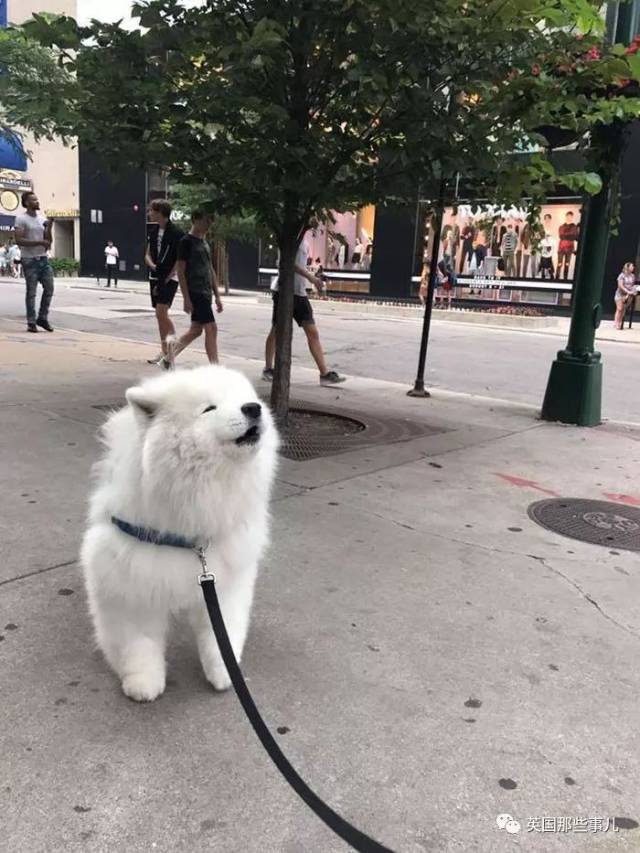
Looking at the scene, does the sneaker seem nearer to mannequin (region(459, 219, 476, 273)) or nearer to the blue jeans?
the blue jeans

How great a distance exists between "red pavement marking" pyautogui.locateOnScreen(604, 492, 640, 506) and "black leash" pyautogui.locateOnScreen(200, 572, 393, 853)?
3.53 m

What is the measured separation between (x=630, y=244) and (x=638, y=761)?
23.6m

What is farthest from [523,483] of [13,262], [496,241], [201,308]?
[13,262]

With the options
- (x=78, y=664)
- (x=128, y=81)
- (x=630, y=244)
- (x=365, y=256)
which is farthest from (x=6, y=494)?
(x=365, y=256)

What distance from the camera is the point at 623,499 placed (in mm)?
4957

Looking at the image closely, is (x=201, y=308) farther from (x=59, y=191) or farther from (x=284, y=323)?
(x=59, y=191)

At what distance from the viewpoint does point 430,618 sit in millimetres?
3127

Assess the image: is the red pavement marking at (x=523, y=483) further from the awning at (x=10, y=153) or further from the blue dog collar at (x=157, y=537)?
the awning at (x=10, y=153)

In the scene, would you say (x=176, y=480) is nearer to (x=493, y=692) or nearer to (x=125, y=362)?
(x=493, y=692)

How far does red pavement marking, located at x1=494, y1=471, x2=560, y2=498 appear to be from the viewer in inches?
198

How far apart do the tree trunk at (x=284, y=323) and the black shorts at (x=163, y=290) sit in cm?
261

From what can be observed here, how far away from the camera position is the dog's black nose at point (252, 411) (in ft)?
6.81

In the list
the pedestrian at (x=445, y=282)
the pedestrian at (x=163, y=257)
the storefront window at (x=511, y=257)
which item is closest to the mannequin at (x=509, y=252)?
the storefront window at (x=511, y=257)

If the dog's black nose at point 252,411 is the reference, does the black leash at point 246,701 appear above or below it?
below
